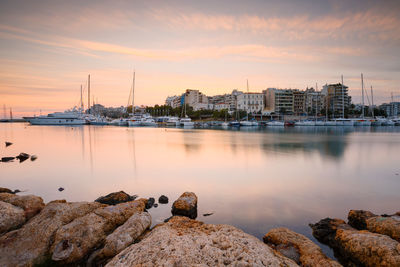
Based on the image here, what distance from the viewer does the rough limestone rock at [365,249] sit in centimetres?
491

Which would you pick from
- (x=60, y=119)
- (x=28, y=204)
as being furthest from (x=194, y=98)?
(x=28, y=204)

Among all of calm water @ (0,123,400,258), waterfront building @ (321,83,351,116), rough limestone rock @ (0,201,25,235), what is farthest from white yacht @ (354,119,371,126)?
rough limestone rock @ (0,201,25,235)

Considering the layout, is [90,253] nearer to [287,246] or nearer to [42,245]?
[42,245]

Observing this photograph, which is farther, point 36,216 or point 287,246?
point 36,216

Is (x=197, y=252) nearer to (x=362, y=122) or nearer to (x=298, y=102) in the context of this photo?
(x=362, y=122)

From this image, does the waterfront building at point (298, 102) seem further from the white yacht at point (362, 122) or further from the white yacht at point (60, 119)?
the white yacht at point (60, 119)

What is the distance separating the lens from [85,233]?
6109 millimetres

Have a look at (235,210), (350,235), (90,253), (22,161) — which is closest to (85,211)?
(90,253)

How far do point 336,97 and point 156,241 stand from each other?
154990 mm

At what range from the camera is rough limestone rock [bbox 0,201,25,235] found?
652cm

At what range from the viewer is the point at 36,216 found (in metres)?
6.93

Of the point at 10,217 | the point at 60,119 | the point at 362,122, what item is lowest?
the point at 10,217

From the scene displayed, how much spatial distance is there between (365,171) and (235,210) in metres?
13.3

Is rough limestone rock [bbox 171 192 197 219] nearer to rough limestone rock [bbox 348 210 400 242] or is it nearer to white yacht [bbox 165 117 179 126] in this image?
rough limestone rock [bbox 348 210 400 242]
